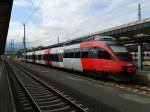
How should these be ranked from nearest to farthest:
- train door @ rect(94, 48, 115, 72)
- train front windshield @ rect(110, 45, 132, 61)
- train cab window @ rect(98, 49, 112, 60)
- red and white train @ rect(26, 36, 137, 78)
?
1. red and white train @ rect(26, 36, 137, 78)
2. train front windshield @ rect(110, 45, 132, 61)
3. train door @ rect(94, 48, 115, 72)
4. train cab window @ rect(98, 49, 112, 60)

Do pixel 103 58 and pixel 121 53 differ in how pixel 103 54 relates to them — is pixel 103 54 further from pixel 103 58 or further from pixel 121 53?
pixel 121 53

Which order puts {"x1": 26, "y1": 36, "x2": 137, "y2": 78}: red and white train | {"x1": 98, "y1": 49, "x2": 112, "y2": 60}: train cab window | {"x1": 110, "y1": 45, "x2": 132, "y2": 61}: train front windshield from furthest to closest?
{"x1": 98, "y1": 49, "x2": 112, "y2": 60}: train cab window
{"x1": 110, "y1": 45, "x2": 132, "y2": 61}: train front windshield
{"x1": 26, "y1": 36, "x2": 137, "y2": 78}: red and white train

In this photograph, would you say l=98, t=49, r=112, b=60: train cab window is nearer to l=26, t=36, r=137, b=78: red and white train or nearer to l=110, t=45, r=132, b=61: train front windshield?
l=26, t=36, r=137, b=78: red and white train

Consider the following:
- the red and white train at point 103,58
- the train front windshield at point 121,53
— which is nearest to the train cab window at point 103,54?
the red and white train at point 103,58

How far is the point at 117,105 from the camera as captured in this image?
38.5 feet


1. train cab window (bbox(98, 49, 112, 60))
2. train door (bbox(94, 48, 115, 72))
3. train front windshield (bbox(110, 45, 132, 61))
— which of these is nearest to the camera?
train front windshield (bbox(110, 45, 132, 61))

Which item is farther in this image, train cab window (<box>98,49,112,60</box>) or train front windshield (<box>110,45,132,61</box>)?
train cab window (<box>98,49,112,60</box>)

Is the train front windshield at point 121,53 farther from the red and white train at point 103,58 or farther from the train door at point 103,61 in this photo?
the train door at point 103,61

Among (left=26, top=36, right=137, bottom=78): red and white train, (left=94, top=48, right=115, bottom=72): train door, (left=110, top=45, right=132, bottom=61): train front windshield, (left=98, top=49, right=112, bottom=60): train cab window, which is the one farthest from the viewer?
(left=98, top=49, right=112, bottom=60): train cab window

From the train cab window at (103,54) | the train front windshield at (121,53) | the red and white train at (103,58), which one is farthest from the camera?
the train cab window at (103,54)

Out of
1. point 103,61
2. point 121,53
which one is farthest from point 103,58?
point 121,53

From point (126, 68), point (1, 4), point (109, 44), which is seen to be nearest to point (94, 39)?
point (109, 44)

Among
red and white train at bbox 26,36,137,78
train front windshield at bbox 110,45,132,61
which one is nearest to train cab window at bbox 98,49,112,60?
red and white train at bbox 26,36,137,78

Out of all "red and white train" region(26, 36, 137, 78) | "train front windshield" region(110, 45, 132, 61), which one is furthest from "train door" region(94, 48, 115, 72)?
"train front windshield" region(110, 45, 132, 61)
